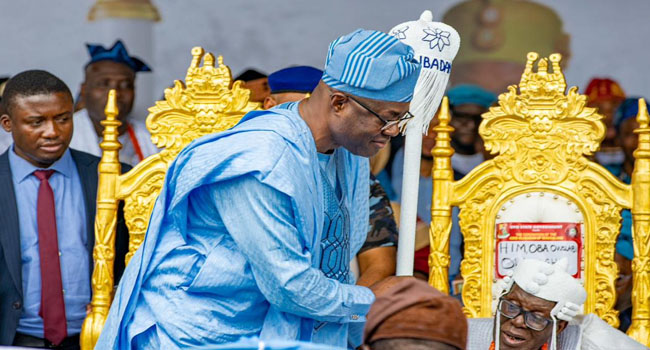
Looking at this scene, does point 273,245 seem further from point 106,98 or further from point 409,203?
point 106,98

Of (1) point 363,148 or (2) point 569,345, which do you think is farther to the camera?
(2) point 569,345

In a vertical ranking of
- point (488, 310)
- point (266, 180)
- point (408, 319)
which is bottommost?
point (488, 310)

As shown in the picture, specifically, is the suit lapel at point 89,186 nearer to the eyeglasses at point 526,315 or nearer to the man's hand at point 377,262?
the man's hand at point 377,262

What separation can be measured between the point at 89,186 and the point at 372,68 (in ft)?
6.94

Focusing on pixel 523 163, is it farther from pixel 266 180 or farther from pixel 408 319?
pixel 408 319

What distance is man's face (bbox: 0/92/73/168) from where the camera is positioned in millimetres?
4512

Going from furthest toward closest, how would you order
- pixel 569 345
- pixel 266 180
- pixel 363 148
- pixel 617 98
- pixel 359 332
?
pixel 617 98 → pixel 569 345 → pixel 359 332 → pixel 363 148 → pixel 266 180

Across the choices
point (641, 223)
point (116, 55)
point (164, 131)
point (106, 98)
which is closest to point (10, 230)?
point (164, 131)

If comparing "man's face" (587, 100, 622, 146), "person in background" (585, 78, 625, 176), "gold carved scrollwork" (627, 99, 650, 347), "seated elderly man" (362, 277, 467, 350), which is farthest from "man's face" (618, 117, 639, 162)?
"seated elderly man" (362, 277, 467, 350)

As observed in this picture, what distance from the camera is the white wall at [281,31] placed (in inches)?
277

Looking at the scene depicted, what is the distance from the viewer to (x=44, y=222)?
14.6ft

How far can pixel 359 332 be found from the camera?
3211mm

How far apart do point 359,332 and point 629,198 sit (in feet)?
5.37

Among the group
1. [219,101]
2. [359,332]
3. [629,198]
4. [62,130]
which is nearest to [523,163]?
[629,198]
